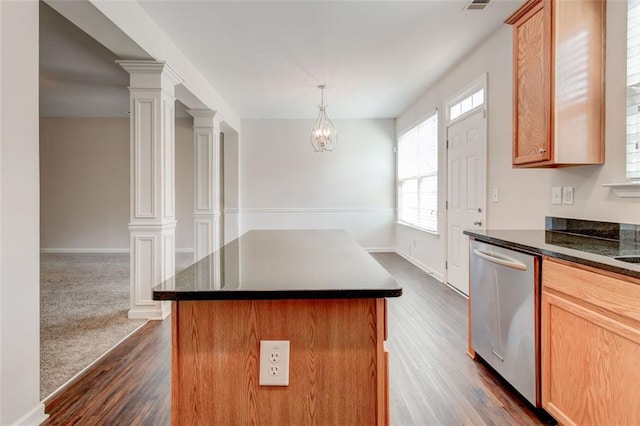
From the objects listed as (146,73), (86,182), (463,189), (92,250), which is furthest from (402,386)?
(86,182)

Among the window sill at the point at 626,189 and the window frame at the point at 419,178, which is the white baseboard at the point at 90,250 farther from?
the window sill at the point at 626,189

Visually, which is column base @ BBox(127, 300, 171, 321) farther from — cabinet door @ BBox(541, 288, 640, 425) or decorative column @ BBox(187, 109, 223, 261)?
cabinet door @ BBox(541, 288, 640, 425)

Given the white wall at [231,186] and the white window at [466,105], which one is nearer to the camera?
the white window at [466,105]

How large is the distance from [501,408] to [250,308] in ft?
5.41

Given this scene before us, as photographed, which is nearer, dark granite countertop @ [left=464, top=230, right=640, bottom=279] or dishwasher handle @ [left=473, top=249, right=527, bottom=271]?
dark granite countertop @ [left=464, top=230, right=640, bottom=279]

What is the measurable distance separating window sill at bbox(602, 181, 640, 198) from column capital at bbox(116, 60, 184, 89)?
3.47 m

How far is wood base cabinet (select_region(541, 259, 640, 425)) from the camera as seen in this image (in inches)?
51.2

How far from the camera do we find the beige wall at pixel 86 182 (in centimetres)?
707

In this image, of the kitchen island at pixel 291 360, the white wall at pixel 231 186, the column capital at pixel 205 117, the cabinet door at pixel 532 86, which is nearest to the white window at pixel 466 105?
the cabinet door at pixel 532 86

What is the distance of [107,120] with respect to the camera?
7078 millimetres
